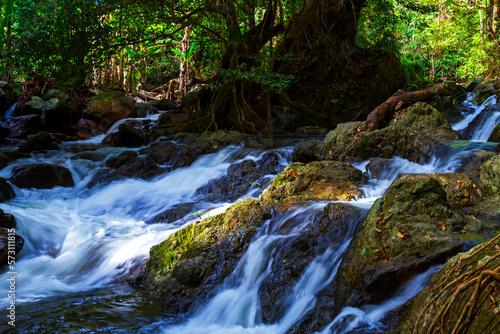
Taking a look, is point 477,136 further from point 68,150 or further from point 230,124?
point 68,150

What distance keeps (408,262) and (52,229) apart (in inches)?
228

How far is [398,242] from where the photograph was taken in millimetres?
3527

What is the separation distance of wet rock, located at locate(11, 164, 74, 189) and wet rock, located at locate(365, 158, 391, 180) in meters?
6.66

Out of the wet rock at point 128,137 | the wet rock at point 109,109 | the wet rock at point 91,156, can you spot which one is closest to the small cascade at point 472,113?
the wet rock at point 128,137

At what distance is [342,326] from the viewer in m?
3.15

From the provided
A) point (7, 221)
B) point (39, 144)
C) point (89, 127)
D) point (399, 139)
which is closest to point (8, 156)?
point (39, 144)

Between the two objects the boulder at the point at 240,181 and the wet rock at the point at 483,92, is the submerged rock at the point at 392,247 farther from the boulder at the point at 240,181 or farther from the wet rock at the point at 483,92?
the wet rock at the point at 483,92

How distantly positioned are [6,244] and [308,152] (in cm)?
571

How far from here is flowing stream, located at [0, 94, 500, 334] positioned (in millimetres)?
3766

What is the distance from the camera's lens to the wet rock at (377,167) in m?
6.84

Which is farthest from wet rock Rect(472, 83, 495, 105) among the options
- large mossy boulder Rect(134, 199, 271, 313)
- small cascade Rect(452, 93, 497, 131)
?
large mossy boulder Rect(134, 199, 271, 313)

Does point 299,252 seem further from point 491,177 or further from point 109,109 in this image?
point 109,109

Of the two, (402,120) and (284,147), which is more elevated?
(402,120)

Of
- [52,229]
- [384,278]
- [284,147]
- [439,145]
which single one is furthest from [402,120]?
[52,229]
